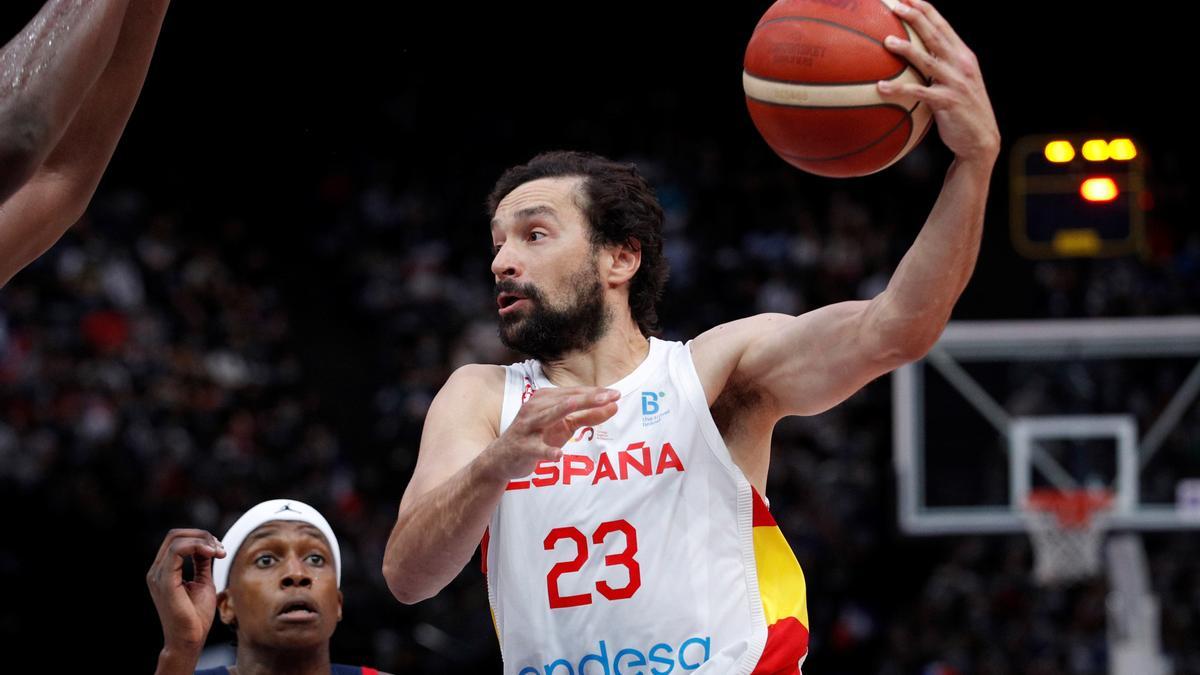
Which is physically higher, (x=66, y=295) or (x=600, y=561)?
(x=66, y=295)

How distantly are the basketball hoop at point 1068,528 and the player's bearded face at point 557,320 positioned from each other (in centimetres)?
955

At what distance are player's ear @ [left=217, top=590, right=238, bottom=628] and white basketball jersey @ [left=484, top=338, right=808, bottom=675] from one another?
1159 millimetres

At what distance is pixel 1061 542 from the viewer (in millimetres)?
13180

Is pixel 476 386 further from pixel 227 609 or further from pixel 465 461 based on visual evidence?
pixel 227 609

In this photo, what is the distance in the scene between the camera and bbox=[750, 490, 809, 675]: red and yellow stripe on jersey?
4.05m

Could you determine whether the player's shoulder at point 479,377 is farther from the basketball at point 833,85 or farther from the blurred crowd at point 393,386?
the blurred crowd at point 393,386

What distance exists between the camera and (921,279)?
383 centimetres

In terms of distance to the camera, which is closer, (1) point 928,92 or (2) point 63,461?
(1) point 928,92

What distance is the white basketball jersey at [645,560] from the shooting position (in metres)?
4.01

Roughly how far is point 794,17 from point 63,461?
11.7 meters

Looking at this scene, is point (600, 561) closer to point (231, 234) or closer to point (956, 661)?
point (956, 661)

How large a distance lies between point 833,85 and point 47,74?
203cm

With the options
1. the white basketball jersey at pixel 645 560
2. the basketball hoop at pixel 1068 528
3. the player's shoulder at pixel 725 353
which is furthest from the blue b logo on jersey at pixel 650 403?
the basketball hoop at pixel 1068 528

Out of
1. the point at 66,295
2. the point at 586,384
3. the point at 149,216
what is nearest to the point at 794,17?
the point at 586,384
